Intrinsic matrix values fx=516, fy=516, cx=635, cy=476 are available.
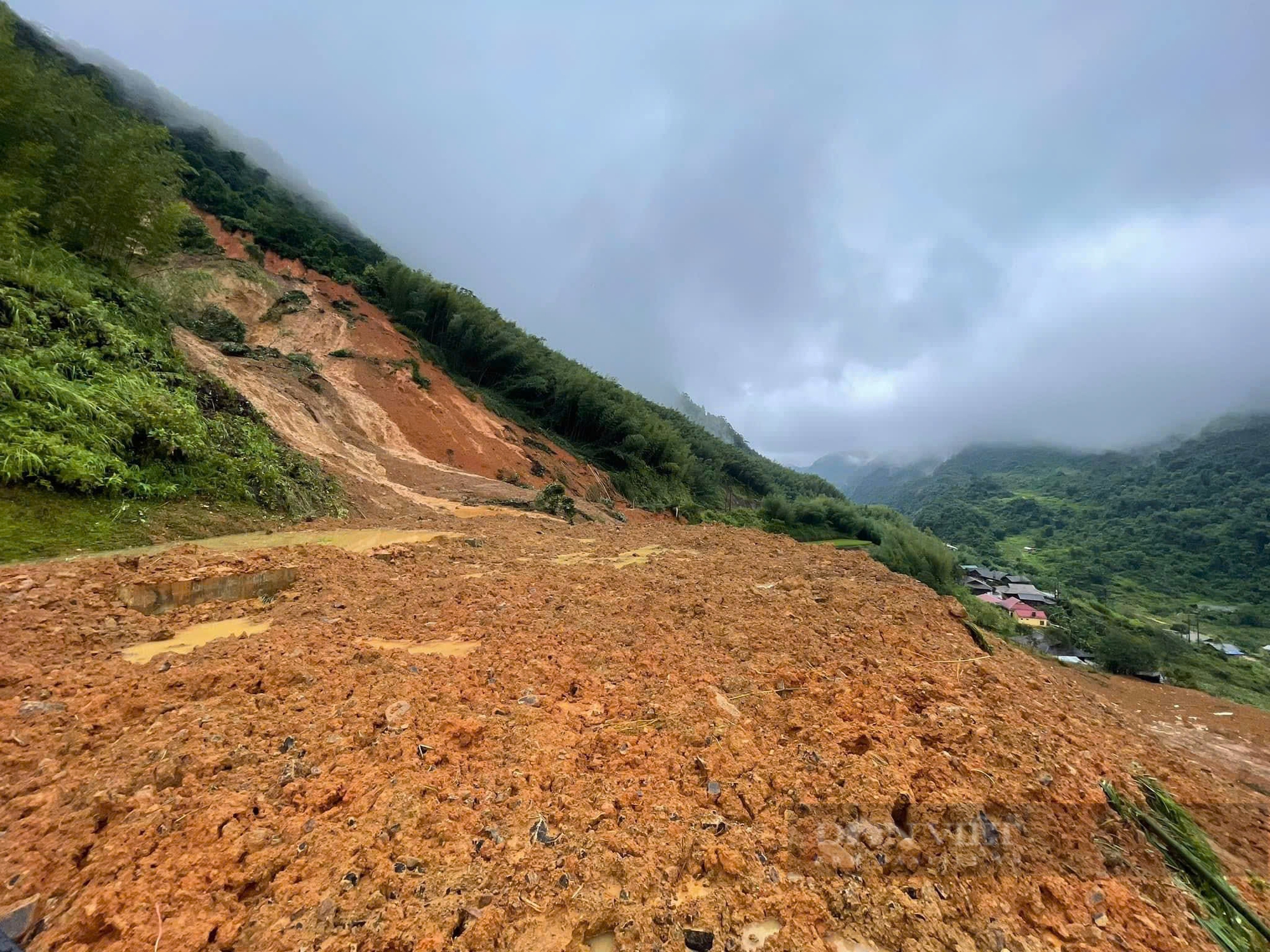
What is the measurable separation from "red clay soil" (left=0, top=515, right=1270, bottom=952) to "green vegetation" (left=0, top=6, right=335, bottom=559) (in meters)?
3.37

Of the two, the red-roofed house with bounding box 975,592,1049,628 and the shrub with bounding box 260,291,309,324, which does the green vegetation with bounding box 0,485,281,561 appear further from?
the red-roofed house with bounding box 975,592,1049,628

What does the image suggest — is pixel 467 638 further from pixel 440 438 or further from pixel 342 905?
pixel 440 438

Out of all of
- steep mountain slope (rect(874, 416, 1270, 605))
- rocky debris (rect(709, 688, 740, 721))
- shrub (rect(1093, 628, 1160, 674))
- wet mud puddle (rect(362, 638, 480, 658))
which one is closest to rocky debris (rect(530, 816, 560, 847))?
rocky debris (rect(709, 688, 740, 721))

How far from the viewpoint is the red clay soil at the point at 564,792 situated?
206 centimetres

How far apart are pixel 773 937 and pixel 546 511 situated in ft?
46.2

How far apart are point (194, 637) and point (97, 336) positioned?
8.00 m

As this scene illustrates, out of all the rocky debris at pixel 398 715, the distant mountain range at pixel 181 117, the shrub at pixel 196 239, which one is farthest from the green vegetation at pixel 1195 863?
the distant mountain range at pixel 181 117

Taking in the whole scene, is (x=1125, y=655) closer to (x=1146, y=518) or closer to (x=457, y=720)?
(x=457, y=720)

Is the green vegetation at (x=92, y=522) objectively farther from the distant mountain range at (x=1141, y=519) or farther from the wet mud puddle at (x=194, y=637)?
the distant mountain range at (x=1141, y=519)

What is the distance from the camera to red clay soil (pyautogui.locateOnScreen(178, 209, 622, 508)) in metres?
16.0

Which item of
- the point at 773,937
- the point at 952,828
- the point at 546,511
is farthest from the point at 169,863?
the point at 546,511

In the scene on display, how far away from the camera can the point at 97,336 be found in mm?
9023

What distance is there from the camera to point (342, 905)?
79.7 inches

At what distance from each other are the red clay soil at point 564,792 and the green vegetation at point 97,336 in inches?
133
